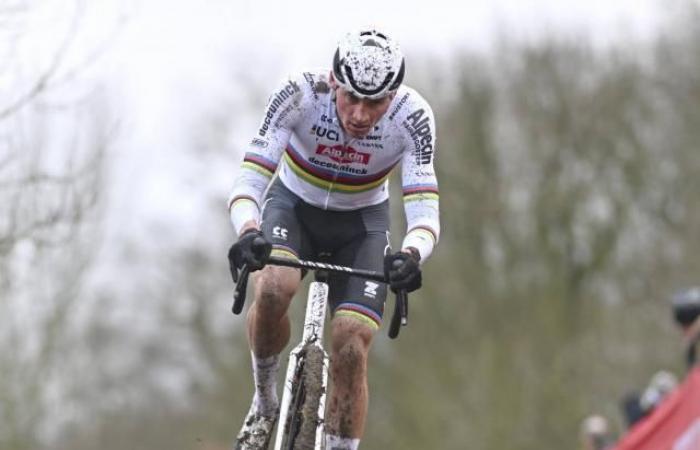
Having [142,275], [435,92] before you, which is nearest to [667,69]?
[435,92]

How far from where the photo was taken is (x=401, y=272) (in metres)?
9.76

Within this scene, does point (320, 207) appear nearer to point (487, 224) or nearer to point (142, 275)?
point (487, 224)

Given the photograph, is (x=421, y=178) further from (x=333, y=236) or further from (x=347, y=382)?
(x=347, y=382)

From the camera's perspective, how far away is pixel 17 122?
15180 millimetres

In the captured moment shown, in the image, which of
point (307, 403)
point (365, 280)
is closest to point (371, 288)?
point (365, 280)

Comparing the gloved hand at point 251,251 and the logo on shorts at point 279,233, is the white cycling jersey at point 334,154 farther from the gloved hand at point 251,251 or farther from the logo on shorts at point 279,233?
the gloved hand at point 251,251

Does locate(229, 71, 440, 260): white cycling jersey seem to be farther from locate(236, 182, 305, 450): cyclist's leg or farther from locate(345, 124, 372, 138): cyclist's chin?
locate(345, 124, 372, 138): cyclist's chin

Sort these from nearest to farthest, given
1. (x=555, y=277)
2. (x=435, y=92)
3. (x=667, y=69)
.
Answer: (x=667, y=69) < (x=555, y=277) < (x=435, y=92)

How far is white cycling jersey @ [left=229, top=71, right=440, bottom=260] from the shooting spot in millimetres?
10516

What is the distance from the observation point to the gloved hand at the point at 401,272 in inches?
384

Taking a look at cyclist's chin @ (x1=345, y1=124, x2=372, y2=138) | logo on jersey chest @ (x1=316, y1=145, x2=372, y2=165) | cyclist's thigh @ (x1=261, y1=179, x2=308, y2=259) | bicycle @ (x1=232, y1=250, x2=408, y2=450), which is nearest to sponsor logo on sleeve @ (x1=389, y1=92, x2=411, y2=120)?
logo on jersey chest @ (x1=316, y1=145, x2=372, y2=165)

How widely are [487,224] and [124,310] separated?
2913 cm

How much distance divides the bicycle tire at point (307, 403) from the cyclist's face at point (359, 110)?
139 centimetres

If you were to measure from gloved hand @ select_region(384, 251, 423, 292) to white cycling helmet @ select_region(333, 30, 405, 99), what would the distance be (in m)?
1.01
